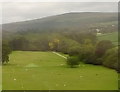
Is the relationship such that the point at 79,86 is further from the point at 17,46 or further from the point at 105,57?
the point at 17,46

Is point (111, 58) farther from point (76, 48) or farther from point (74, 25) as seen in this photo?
point (74, 25)

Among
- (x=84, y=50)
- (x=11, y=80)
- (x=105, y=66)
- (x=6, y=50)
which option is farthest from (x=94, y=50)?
(x=11, y=80)

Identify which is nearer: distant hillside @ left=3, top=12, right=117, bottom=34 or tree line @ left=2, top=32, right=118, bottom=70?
tree line @ left=2, top=32, right=118, bottom=70

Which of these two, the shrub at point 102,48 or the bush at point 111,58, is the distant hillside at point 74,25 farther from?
the bush at point 111,58

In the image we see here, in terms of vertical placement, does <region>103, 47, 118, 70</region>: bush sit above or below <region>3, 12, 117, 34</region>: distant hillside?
below

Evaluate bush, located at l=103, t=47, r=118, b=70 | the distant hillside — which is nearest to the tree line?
bush, located at l=103, t=47, r=118, b=70

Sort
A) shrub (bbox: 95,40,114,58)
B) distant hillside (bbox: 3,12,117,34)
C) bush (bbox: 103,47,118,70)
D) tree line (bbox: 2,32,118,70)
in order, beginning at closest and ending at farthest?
bush (bbox: 103,47,118,70) → tree line (bbox: 2,32,118,70) → shrub (bbox: 95,40,114,58) → distant hillside (bbox: 3,12,117,34)

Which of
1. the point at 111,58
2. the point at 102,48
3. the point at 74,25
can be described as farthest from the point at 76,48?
the point at 74,25

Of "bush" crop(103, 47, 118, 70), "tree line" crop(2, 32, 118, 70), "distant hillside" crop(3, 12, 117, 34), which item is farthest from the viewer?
"distant hillside" crop(3, 12, 117, 34)

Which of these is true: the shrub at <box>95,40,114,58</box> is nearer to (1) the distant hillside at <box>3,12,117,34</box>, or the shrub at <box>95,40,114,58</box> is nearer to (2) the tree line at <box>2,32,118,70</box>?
(2) the tree line at <box>2,32,118,70</box>

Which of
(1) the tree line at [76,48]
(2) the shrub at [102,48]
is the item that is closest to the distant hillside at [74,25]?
(1) the tree line at [76,48]

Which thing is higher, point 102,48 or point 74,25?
point 74,25
